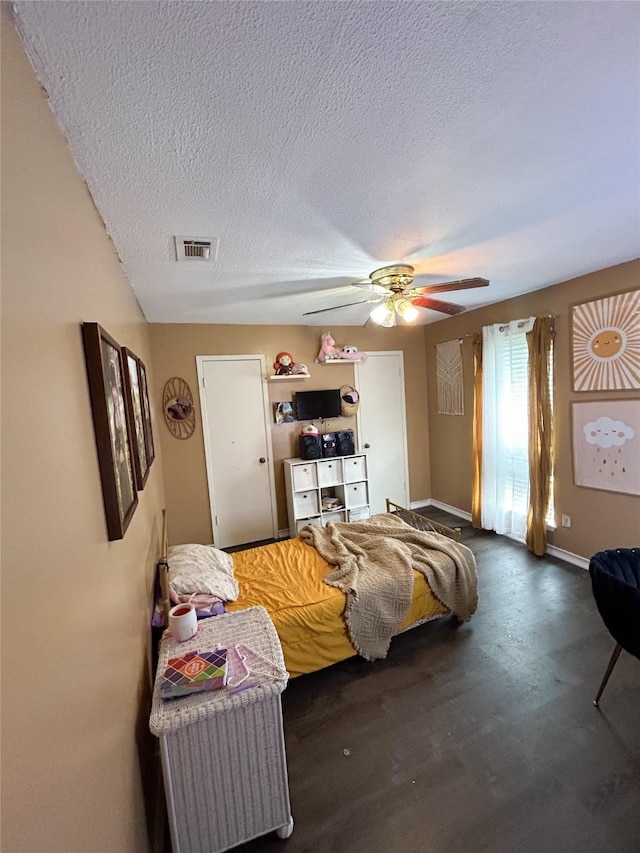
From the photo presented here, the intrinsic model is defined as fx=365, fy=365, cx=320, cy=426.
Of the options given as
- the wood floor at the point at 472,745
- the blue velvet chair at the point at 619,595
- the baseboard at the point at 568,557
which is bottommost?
the wood floor at the point at 472,745

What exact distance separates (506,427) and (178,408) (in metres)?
3.48

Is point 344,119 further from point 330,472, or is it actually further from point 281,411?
point 330,472

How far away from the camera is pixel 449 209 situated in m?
1.74

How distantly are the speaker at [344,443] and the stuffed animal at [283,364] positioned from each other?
37.2 inches

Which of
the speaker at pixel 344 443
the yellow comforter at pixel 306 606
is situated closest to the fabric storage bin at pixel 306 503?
the speaker at pixel 344 443

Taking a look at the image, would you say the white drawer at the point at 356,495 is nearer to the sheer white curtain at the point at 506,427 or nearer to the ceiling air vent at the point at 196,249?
the sheer white curtain at the point at 506,427

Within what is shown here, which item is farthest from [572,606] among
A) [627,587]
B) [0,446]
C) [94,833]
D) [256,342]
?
[256,342]

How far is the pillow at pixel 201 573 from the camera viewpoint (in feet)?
6.98

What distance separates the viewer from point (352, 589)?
7.39ft

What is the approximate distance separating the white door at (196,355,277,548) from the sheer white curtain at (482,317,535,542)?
2436mm

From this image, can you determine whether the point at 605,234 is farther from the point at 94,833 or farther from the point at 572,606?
the point at 94,833

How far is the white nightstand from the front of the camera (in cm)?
126

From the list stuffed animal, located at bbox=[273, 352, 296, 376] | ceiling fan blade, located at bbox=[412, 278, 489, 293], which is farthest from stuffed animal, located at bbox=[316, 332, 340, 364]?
ceiling fan blade, located at bbox=[412, 278, 489, 293]

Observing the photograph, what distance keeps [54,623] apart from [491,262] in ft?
9.67
